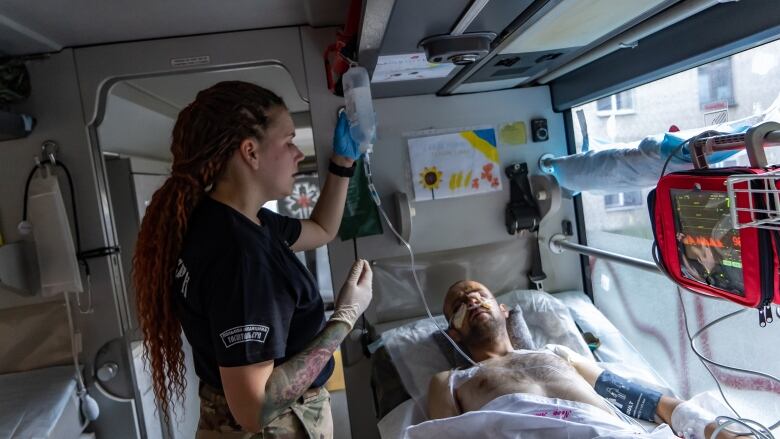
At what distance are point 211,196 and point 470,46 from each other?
3.15ft

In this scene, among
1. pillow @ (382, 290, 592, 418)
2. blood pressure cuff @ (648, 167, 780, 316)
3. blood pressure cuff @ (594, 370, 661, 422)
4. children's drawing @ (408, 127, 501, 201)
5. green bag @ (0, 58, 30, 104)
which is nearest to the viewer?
blood pressure cuff @ (648, 167, 780, 316)

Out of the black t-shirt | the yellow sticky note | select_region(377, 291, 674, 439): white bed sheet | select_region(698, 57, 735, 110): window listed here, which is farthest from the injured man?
select_region(698, 57, 735, 110): window

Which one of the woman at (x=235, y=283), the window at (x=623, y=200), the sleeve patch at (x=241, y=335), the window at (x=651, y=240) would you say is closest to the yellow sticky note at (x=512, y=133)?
the window at (x=651, y=240)

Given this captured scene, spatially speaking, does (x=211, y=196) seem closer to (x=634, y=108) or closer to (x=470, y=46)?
(x=470, y=46)

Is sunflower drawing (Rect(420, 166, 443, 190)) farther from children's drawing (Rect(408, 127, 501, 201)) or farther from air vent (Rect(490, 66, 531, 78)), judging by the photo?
air vent (Rect(490, 66, 531, 78))

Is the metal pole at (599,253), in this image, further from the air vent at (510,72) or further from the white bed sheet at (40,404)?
the white bed sheet at (40,404)

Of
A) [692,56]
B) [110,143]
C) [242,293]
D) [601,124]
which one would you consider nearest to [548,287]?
[601,124]

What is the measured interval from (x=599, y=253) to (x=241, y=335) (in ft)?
5.46

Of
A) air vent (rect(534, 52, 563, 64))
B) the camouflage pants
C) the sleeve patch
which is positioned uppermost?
air vent (rect(534, 52, 563, 64))

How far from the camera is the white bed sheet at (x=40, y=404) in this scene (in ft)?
6.21

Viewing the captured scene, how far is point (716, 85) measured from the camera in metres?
1.82

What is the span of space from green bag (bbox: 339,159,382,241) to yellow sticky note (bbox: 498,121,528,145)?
81 cm

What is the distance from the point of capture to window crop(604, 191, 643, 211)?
7.56ft

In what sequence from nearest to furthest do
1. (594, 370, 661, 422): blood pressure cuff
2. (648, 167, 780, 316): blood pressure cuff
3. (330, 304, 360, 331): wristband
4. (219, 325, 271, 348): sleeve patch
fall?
1. (648, 167, 780, 316): blood pressure cuff
2. (219, 325, 271, 348): sleeve patch
3. (330, 304, 360, 331): wristband
4. (594, 370, 661, 422): blood pressure cuff
